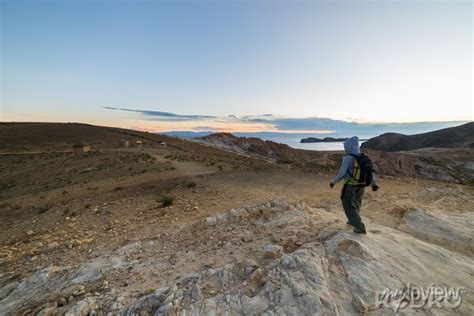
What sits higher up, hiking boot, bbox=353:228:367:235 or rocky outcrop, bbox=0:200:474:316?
hiking boot, bbox=353:228:367:235

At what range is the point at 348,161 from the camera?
5.20 m

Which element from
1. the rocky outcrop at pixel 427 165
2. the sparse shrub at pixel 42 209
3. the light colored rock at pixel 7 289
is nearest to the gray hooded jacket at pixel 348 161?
the light colored rock at pixel 7 289

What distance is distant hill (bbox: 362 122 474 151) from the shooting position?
83706mm

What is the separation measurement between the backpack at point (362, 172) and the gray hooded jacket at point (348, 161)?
8cm

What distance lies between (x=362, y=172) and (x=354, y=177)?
0.18m

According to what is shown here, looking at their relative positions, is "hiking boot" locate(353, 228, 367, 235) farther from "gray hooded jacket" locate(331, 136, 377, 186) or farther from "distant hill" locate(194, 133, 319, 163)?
"distant hill" locate(194, 133, 319, 163)

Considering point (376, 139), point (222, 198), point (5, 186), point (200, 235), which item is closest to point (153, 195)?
point (222, 198)

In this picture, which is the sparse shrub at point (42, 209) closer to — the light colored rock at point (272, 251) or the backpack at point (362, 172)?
the light colored rock at point (272, 251)

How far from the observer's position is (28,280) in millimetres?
5449

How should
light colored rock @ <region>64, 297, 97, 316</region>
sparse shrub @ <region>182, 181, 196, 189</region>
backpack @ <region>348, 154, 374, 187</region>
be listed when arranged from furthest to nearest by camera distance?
sparse shrub @ <region>182, 181, 196, 189</region> → backpack @ <region>348, 154, 374, 187</region> → light colored rock @ <region>64, 297, 97, 316</region>

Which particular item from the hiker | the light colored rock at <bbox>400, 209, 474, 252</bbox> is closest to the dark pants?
the hiker

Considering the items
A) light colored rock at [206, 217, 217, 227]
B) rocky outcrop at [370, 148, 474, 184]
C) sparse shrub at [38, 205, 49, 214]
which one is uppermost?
light colored rock at [206, 217, 217, 227]

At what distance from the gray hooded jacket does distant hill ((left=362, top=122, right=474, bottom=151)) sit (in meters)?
97.9

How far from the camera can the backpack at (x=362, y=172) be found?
505cm
